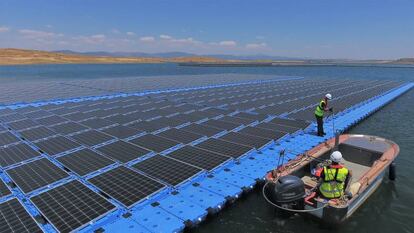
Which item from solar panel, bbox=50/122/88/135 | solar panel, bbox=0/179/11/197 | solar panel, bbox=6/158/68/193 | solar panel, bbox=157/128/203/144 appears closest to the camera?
solar panel, bbox=0/179/11/197

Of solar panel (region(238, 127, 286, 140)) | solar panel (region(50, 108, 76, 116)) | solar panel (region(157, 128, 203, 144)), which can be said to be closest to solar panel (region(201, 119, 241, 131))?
solar panel (region(238, 127, 286, 140))

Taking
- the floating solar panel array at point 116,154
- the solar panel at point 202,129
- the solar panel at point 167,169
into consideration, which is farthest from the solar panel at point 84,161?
the solar panel at point 202,129

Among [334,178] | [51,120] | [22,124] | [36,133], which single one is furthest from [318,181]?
[22,124]

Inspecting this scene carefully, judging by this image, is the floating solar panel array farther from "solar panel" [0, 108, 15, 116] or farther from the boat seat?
the boat seat

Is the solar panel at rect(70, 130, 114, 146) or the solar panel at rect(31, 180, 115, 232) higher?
the solar panel at rect(70, 130, 114, 146)

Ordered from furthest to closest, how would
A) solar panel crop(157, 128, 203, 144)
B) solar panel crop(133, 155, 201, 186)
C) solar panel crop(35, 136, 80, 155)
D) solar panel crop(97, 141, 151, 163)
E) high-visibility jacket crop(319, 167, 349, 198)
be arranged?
solar panel crop(157, 128, 203, 144) < solar panel crop(35, 136, 80, 155) < solar panel crop(97, 141, 151, 163) < solar panel crop(133, 155, 201, 186) < high-visibility jacket crop(319, 167, 349, 198)

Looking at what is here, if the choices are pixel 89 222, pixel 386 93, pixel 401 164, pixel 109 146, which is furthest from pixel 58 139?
pixel 386 93

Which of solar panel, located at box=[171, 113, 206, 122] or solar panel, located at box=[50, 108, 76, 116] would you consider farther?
solar panel, located at box=[50, 108, 76, 116]
